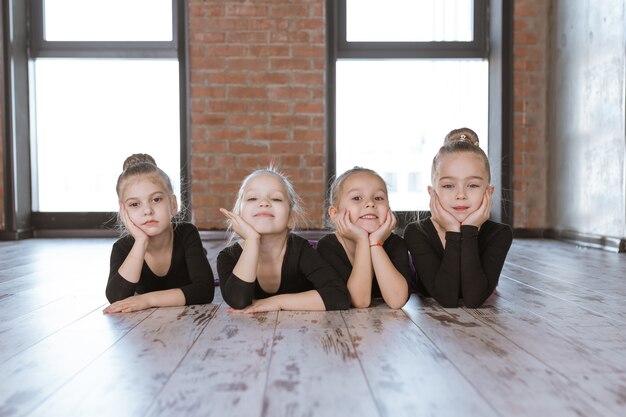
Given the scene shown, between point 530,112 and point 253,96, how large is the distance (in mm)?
2114

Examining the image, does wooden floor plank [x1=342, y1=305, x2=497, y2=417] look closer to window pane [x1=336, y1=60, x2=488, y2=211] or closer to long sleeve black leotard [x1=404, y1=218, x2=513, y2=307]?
long sleeve black leotard [x1=404, y1=218, x2=513, y2=307]

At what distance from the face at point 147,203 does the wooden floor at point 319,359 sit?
268mm

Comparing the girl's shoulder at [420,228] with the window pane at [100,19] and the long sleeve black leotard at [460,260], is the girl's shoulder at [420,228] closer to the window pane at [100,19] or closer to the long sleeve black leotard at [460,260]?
the long sleeve black leotard at [460,260]

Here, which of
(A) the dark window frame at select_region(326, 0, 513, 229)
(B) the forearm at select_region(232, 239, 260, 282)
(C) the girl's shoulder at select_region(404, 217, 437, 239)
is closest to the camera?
(B) the forearm at select_region(232, 239, 260, 282)

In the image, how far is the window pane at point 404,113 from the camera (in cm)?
475

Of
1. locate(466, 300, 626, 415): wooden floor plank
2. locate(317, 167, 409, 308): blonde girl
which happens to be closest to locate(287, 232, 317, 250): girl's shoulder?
Result: locate(317, 167, 409, 308): blonde girl

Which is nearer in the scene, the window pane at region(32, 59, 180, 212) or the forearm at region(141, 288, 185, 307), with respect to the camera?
the forearm at region(141, 288, 185, 307)

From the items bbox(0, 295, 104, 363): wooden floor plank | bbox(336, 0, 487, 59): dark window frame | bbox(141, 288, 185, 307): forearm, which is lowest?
bbox(0, 295, 104, 363): wooden floor plank

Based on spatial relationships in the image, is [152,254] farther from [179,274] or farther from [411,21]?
[411,21]

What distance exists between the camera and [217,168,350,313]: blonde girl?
1.74 metres

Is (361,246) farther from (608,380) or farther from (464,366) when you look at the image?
(608,380)

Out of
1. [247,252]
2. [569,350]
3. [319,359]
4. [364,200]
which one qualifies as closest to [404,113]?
[364,200]

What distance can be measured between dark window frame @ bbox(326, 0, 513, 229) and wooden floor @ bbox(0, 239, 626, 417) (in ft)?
8.43

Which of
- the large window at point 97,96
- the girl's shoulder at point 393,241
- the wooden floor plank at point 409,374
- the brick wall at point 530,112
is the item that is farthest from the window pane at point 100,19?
the wooden floor plank at point 409,374
